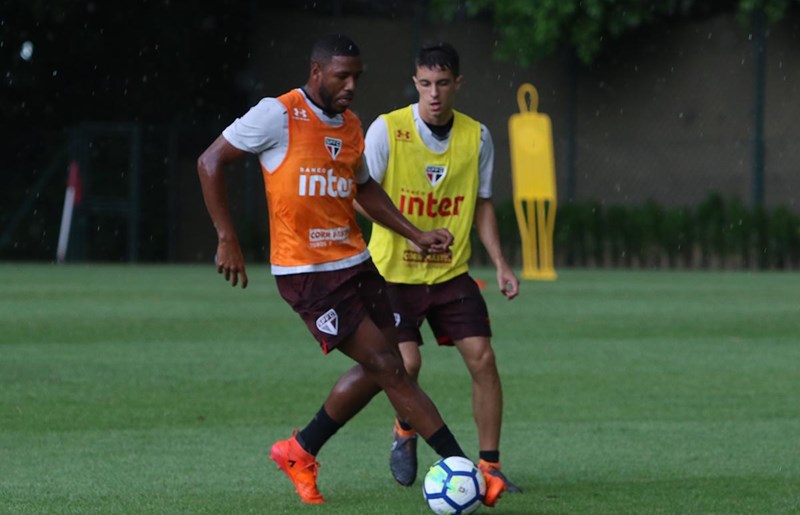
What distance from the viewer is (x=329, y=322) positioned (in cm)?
639

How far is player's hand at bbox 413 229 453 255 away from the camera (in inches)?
262

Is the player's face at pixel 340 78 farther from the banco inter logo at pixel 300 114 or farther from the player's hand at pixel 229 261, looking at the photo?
the player's hand at pixel 229 261

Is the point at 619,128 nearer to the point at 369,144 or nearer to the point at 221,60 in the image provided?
the point at 221,60

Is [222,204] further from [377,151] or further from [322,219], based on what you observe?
[377,151]

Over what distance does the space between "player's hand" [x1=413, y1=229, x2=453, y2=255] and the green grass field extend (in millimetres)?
1091

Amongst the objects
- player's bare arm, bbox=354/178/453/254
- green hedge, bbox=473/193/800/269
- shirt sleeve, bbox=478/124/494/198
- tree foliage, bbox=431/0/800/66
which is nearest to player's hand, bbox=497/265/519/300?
shirt sleeve, bbox=478/124/494/198

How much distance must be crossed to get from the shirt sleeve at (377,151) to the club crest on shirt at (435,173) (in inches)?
7.9

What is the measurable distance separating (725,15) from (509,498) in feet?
77.6

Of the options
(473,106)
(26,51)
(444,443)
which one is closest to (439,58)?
(444,443)

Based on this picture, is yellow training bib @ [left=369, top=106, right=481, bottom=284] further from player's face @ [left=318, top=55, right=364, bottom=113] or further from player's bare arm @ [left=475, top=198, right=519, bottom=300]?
player's face @ [left=318, top=55, right=364, bottom=113]

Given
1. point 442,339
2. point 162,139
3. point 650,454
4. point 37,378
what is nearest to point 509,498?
point 442,339

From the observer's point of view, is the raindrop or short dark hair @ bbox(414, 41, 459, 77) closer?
short dark hair @ bbox(414, 41, 459, 77)

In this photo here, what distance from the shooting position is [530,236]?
2652cm

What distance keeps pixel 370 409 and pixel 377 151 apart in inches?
109
